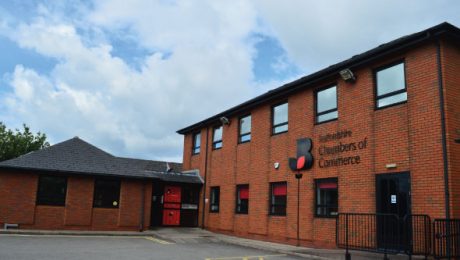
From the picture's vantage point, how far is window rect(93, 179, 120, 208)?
1867 cm

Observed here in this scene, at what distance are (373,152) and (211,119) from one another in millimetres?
10269

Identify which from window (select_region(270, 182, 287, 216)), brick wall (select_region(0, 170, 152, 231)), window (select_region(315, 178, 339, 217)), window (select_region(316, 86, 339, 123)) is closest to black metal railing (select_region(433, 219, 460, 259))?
window (select_region(315, 178, 339, 217))

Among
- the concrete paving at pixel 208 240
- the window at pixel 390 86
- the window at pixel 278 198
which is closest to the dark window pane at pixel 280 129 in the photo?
the window at pixel 278 198

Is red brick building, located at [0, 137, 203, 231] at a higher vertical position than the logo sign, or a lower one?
lower

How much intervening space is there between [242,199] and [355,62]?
784 centimetres

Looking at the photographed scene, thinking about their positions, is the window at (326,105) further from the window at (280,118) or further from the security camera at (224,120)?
the security camera at (224,120)

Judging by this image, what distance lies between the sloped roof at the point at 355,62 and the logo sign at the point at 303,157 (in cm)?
191

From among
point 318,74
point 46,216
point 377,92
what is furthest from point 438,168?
point 46,216

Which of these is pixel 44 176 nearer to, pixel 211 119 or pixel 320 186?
pixel 211 119

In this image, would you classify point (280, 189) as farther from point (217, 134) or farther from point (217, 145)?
point (217, 134)

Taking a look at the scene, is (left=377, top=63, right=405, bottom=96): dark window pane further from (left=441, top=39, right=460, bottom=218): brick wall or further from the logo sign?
the logo sign

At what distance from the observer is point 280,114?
16.5m

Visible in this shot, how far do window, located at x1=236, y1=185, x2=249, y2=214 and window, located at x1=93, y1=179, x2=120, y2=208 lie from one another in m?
5.23

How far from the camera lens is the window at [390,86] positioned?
11.5m
